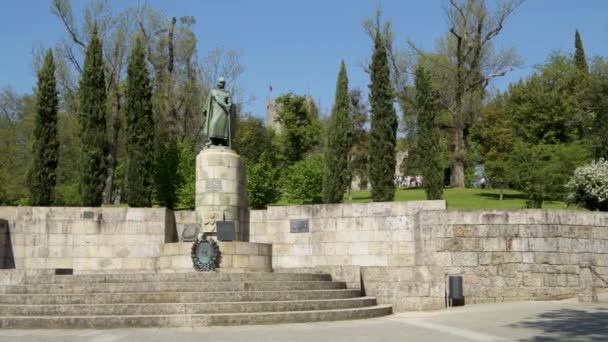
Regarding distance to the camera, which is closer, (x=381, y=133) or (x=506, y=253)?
(x=506, y=253)

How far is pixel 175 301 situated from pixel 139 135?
19.5 metres

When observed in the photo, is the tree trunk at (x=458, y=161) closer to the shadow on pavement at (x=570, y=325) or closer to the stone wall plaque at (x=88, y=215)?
the stone wall plaque at (x=88, y=215)

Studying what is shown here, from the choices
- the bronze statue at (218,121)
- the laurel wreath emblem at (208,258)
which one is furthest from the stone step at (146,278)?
the bronze statue at (218,121)

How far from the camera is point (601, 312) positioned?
1444 cm

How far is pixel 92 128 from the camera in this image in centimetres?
3206

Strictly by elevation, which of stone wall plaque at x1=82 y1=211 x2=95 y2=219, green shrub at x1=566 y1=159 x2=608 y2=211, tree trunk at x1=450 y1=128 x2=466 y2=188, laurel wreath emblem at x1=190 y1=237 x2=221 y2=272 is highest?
tree trunk at x1=450 y1=128 x2=466 y2=188

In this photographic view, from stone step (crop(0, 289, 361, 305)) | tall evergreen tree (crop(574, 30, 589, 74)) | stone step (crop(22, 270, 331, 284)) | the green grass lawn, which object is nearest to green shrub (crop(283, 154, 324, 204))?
the green grass lawn

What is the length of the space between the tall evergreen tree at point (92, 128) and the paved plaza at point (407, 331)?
1861cm

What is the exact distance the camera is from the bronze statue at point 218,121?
2098 centimetres

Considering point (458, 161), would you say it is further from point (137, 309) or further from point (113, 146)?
point (137, 309)

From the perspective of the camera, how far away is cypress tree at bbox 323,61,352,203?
108 ft

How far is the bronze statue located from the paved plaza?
888 centimetres

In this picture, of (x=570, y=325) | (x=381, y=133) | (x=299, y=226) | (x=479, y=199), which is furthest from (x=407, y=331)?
(x=479, y=199)

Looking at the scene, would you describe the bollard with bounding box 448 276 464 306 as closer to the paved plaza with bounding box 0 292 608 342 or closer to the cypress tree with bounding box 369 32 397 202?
the paved plaza with bounding box 0 292 608 342
